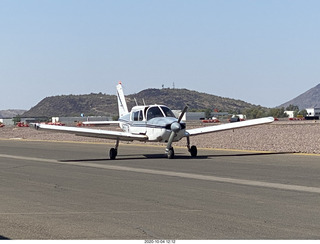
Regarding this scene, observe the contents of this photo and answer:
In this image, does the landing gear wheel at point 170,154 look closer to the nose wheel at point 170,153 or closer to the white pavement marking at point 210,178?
the nose wheel at point 170,153

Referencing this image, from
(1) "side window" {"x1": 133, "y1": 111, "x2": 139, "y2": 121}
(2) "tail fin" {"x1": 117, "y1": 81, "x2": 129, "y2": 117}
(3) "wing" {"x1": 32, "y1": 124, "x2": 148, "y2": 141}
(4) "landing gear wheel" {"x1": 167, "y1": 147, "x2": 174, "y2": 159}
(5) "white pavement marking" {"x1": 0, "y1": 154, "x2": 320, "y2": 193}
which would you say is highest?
(2) "tail fin" {"x1": 117, "y1": 81, "x2": 129, "y2": 117}

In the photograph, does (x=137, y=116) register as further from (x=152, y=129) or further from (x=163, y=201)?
(x=163, y=201)

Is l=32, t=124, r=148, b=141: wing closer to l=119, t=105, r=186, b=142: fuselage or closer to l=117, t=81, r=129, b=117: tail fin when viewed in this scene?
l=119, t=105, r=186, b=142: fuselage

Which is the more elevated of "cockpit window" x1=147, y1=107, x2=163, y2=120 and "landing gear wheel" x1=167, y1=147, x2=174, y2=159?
"cockpit window" x1=147, y1=107, x2=163, y2=120

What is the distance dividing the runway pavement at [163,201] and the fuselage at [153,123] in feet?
9.98

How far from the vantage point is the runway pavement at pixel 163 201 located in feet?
33.8

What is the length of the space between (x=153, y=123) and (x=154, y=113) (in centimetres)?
82

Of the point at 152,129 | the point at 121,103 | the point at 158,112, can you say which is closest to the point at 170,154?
the point at 152,129

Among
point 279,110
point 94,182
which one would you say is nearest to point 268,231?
point 94,182

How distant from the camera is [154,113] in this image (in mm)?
28766

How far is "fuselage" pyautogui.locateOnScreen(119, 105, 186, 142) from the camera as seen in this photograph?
27219 millimetres

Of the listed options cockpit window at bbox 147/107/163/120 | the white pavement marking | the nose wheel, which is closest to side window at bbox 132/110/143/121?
cockpit window at bbox 147/107/163/120

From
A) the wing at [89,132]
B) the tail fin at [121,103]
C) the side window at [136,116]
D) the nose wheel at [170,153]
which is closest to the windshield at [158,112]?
the side window at [136,116]

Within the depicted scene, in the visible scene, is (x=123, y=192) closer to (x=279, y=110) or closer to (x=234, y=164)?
(x=234, y=164)
